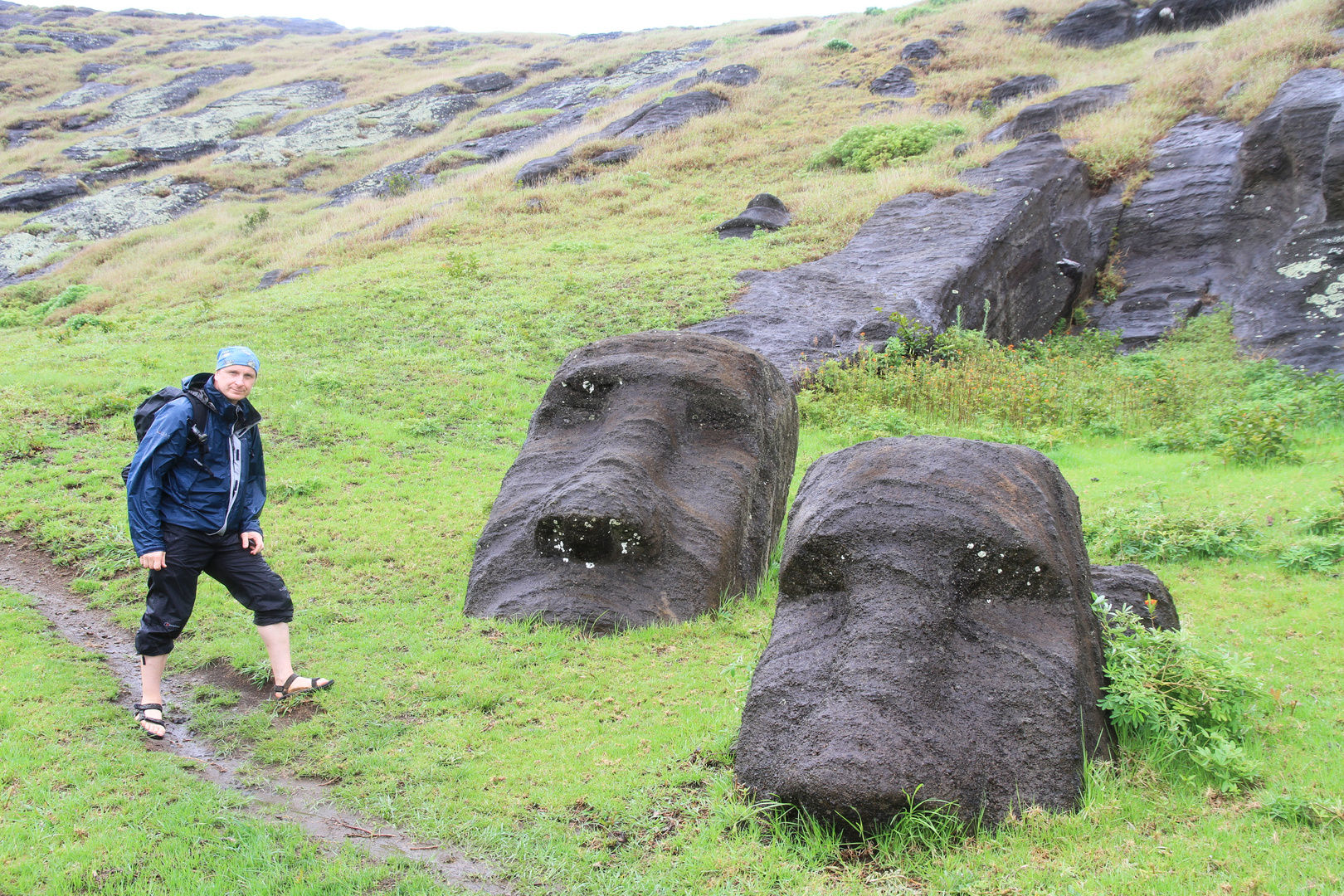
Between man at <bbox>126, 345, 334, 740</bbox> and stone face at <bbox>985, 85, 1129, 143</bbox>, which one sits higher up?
stone face at <bbox>985, 85, 1129, 143</bbox>

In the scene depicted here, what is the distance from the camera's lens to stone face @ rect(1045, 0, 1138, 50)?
106 feet

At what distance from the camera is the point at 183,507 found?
5.26 meters

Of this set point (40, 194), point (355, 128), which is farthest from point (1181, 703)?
point (355, 128)

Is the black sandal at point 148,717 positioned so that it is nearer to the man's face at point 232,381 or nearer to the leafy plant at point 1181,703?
the man's face at point 232,381

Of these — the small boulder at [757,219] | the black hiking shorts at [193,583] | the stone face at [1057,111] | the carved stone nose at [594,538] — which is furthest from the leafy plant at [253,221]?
the black hiking shorts at [193,583]

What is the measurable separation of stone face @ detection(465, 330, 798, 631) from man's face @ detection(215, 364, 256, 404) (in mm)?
2425

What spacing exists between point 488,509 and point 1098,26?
1331 inches

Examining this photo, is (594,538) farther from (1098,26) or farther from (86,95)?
(86,95)

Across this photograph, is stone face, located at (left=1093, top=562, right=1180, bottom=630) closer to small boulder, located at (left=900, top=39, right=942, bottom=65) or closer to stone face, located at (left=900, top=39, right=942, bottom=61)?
small boulder, located at (left=900, top=39, right=942, bottom=65)

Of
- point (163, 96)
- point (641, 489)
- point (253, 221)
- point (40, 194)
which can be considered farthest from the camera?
point (163, 96)

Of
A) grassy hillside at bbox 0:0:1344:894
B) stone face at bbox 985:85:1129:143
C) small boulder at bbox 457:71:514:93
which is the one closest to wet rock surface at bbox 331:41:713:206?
small boulder at bbox 457:71:514:93

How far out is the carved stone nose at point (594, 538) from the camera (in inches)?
268

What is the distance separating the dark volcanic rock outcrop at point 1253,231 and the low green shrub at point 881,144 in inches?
233

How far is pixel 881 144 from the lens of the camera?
24.3m
